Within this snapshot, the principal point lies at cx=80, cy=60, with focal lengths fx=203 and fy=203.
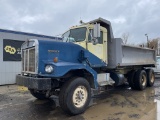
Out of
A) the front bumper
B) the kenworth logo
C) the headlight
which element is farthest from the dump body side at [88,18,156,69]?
the kenworth logo

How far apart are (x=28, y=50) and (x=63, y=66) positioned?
4.98 feet

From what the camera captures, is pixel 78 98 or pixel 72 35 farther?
pixel 72 35

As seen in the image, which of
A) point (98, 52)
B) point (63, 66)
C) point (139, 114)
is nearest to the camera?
point (63, 66)

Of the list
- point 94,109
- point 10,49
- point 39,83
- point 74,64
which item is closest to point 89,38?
point 74,64

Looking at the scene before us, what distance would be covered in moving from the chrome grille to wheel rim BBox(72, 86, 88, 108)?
1455 mm

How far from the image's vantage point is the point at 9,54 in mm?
13055

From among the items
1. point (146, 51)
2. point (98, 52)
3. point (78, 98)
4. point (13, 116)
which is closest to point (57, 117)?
point (78, 98)

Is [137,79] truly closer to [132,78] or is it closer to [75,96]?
[132,78]

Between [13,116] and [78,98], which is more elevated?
[78,98]

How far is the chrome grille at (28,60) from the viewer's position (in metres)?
6.19

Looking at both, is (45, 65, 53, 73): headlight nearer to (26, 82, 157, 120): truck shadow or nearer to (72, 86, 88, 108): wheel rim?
(72, 86, 88, 108): wheel rim

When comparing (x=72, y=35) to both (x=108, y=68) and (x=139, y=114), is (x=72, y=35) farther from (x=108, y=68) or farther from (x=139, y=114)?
(x=139, y=114)

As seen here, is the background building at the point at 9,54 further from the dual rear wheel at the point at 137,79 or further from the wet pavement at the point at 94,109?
the dual rear wheel at the point at 137,79

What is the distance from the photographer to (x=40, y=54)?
19.3ft
